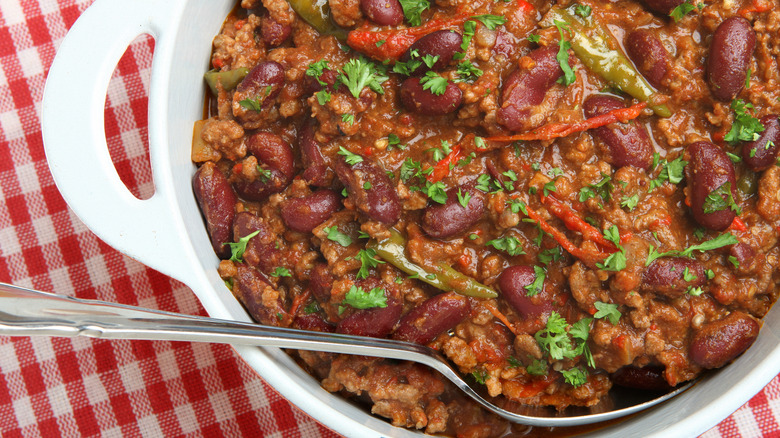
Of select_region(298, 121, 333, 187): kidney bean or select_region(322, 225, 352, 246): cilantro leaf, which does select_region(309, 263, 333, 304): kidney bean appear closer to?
select_region(322, 225, 352, 246): cilantro leaf

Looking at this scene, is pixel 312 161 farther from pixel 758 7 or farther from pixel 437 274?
pixel 758 7

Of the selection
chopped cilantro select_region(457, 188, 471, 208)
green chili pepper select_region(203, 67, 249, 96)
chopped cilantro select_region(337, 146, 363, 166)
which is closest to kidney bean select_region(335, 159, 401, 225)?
chopped cilantro select_region(337, 146, 363, 166)

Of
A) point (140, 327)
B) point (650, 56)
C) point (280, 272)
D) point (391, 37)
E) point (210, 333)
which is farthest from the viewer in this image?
point (280, 272)

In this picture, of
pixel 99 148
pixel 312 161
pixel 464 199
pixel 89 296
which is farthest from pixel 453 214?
pixel 89 296

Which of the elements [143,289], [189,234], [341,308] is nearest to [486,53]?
[341,308]

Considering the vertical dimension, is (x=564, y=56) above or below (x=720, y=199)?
above

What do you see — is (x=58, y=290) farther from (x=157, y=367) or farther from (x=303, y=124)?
(x=303, y=124)
